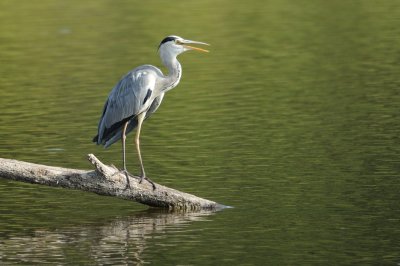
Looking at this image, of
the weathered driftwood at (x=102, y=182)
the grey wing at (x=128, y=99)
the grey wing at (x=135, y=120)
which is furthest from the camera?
the grey wing at (x=135, y=120)

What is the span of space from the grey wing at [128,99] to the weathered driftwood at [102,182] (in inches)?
36.7

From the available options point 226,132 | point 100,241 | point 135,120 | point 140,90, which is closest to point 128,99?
point 140,90

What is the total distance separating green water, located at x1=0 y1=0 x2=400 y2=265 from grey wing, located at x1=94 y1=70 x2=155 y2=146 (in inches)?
48.4

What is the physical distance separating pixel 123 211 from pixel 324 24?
64.4 ft

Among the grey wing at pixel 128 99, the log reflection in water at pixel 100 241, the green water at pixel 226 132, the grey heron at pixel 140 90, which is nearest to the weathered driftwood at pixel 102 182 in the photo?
the log reflection in water at pixel 100 241

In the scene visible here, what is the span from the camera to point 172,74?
16.5 metres

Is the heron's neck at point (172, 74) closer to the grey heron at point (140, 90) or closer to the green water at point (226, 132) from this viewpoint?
the grey heron at point (140, 90)

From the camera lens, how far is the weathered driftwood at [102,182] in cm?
1558

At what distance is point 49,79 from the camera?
95.7 ft

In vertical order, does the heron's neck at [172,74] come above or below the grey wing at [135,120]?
above

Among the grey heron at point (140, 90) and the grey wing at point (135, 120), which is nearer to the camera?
the grey heron at point (140, 90)

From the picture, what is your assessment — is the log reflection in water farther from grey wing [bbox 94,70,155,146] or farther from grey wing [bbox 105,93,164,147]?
grey wing [bbox 94,70,155,146]

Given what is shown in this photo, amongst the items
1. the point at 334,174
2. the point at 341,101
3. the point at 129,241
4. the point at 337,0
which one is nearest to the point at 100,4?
the point at 337,0

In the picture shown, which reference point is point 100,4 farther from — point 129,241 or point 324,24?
point 129,241
